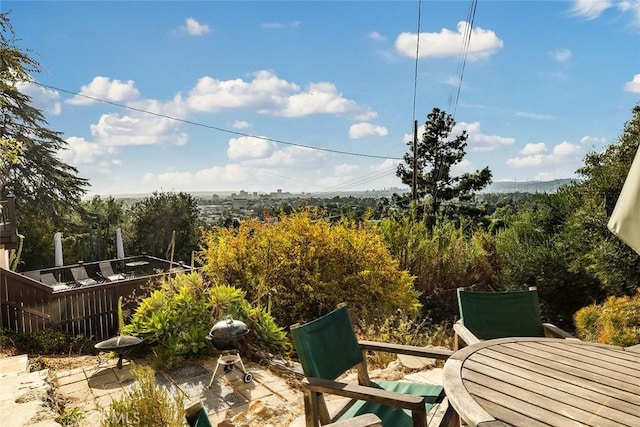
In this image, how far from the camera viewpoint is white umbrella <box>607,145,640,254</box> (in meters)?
1.29

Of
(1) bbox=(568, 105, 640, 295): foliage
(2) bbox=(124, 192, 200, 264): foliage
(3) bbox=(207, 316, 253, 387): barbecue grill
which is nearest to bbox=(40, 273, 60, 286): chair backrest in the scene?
(2) bbox=(124, 192, 200, 264): foliage

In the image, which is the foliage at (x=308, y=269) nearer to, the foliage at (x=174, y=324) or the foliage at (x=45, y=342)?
the foliage at (x=174, y=324)

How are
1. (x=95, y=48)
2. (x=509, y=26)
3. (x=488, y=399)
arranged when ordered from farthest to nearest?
(x=95, y=48) → (x=509, y=26) → (x=488, y=399)

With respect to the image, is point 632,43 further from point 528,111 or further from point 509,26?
point 528,111

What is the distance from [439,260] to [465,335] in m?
4.88

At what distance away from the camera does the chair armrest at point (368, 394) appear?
163cm

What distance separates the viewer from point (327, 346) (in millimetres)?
2084

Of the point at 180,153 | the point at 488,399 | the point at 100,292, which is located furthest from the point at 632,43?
the point at 180,153

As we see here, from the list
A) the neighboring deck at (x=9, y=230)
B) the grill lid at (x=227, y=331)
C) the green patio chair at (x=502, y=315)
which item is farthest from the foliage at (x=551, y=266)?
the neighboring deck at (x=9, y=230)

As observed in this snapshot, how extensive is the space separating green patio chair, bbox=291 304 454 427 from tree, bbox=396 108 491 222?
15.4m

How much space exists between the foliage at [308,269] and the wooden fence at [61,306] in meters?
0.98

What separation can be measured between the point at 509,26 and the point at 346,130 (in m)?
12.1

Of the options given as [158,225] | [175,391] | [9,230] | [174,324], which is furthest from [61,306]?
[158,225]

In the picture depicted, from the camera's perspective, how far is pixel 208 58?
31.6ft
